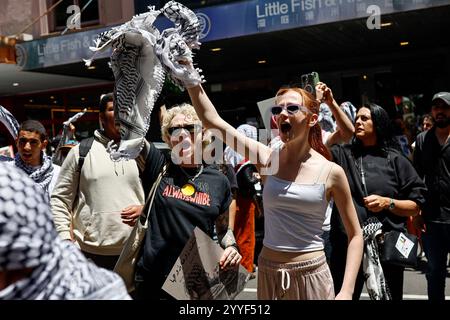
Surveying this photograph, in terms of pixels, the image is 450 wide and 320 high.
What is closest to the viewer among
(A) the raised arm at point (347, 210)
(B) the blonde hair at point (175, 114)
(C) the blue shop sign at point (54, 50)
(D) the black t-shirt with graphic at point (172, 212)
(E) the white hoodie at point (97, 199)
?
(A) the raised arm at point (347, 210)

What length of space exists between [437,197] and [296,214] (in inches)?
102

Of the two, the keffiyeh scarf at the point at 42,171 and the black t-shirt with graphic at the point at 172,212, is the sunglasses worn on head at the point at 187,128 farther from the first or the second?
the keffiyeh scarf at the point at 42,171

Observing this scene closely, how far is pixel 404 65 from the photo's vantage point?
15133mm

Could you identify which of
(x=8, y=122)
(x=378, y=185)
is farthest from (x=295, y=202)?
(x=8, y=122)

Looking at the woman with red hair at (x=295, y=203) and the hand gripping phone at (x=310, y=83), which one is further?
the hand gripping phone at (x=310, y=83)

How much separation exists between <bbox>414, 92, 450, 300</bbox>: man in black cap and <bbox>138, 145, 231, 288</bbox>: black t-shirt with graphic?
8.22 feet

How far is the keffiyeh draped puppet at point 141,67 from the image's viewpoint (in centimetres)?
278

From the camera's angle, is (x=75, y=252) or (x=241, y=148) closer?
(x=75, y=252)

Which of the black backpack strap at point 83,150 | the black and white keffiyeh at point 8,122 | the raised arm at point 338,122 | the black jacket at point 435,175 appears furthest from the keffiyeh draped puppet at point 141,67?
the black jacket at point 435,175

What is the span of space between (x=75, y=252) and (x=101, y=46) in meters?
1.71
